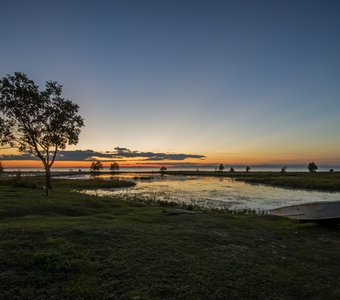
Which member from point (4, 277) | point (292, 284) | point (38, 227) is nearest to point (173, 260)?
point (292, 284)

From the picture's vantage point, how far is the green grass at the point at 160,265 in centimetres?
503

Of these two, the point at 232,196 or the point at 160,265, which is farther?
the point at 232,196

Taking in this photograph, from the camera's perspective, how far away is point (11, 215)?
1266cm

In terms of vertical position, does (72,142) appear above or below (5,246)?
above

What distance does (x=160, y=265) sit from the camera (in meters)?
6.36

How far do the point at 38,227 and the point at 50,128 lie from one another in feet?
61.4

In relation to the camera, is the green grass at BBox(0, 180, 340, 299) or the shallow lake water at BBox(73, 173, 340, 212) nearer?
the green grass at BBox(0, 180, 340, 299)

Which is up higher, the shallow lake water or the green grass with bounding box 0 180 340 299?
the green grass with bounding box 0 180 340 299

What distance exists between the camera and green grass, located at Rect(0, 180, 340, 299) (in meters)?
5.03

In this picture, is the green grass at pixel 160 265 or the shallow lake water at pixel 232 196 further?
the shallow lake water at pixel 232 196

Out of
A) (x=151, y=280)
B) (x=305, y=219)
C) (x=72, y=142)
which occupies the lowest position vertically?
(x=305, y=219)

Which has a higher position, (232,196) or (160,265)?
(160,265)

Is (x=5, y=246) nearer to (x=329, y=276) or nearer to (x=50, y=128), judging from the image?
(x=329, y=276)

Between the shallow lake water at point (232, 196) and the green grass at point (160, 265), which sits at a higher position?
the green grass at point (160, 265)
